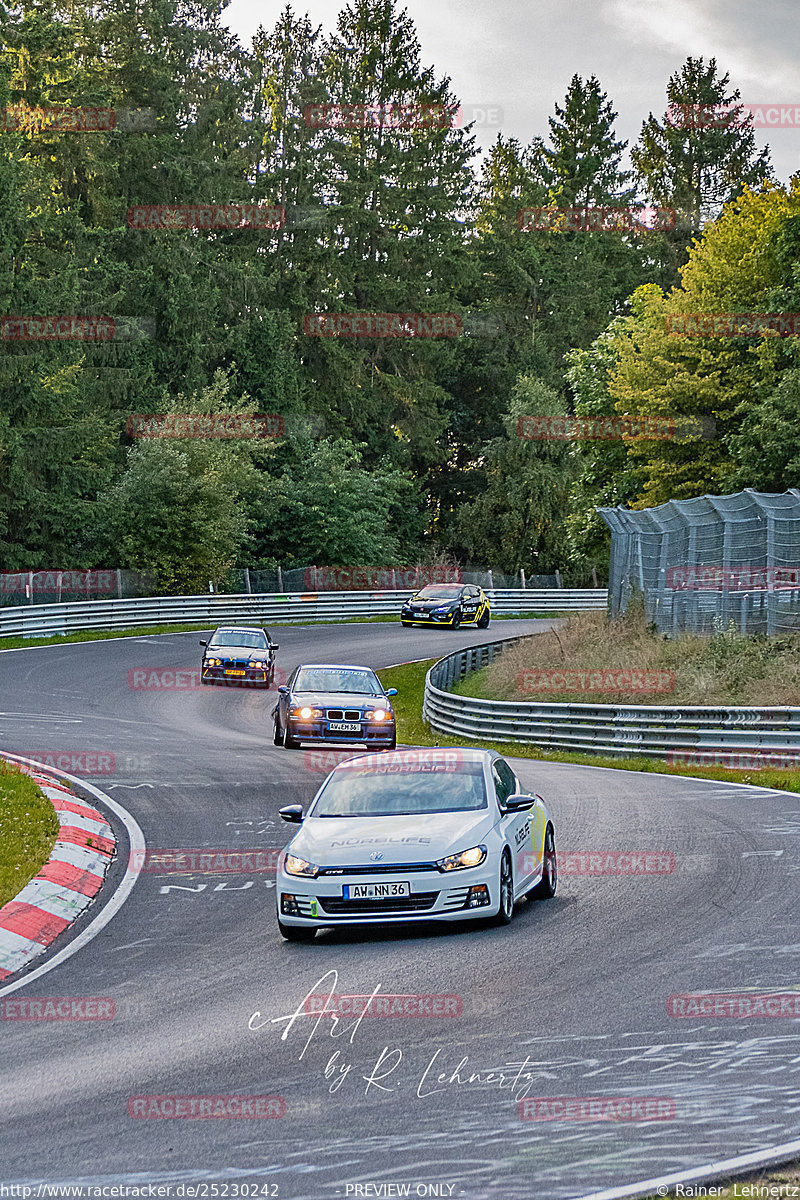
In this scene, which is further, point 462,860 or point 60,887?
point 60,887

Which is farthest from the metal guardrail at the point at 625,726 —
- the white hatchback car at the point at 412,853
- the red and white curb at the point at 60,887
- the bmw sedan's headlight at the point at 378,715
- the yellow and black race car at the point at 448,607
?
the yellow and black race car at the point at 448,607

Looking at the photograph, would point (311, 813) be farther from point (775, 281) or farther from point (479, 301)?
point (479, 301)

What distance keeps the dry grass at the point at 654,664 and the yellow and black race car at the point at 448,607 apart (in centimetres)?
1328

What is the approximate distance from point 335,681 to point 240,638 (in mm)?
11573

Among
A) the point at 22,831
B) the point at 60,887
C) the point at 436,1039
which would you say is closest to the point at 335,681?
the point at 22,831

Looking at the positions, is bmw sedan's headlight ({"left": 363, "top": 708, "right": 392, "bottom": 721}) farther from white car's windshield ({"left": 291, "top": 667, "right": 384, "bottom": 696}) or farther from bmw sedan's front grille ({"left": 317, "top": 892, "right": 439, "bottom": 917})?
bmw sedan's front grille ({"left": 317, "top": 892, "right": 439, "bottom": 917})

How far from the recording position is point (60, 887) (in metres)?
12.4

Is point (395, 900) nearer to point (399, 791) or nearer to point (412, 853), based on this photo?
point (412, 853)

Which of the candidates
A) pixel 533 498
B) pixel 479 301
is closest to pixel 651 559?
pixel 533 498

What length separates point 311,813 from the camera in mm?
11414

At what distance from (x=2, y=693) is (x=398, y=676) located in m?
12.1

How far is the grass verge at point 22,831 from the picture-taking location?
12.5 metres

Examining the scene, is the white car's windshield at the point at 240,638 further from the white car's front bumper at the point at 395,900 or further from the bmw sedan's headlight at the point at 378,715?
the white car's front bumper at the point at 395,900

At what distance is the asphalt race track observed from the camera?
19.5 feet
